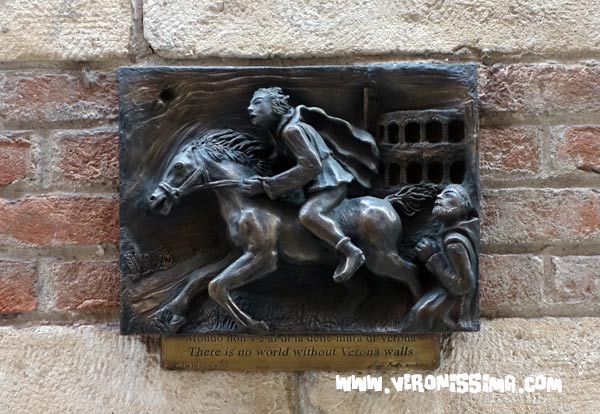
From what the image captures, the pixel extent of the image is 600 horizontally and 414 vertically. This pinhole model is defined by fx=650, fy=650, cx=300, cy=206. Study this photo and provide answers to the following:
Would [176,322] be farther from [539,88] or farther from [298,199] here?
[539,88]

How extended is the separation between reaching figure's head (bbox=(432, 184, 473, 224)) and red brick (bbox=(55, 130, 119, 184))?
51 cm

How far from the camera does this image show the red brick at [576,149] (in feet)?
3.36

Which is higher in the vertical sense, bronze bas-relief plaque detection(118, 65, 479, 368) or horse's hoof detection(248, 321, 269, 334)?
bronze bas-relief plaque detection(118, 65, 479, 368)

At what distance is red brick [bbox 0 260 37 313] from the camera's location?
1029 millimetres

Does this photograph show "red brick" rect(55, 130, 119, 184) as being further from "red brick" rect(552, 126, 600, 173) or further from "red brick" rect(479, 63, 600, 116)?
"red brick" rect(552, 126, 600, 173)

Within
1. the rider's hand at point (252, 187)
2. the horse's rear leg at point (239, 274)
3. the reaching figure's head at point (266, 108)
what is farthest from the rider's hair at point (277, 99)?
the horse's rear leg at point (239, 274)

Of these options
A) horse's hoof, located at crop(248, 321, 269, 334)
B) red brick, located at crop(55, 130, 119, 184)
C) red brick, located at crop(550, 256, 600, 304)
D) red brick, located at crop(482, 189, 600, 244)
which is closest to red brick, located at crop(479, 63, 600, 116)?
red brick, located at crop(482, 189, 600, 244)

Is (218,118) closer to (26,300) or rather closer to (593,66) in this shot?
(26,300)

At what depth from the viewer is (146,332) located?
968 mm

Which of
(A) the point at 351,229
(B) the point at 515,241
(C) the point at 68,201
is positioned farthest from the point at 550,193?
(C) the point at 68,201

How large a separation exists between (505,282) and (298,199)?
1.17 feet

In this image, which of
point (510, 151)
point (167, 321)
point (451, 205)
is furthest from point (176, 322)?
point (510, 151)

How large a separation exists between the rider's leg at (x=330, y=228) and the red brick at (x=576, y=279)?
0.33 metres

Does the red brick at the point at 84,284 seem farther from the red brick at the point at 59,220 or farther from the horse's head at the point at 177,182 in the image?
the horse's head at the point at 177,182
